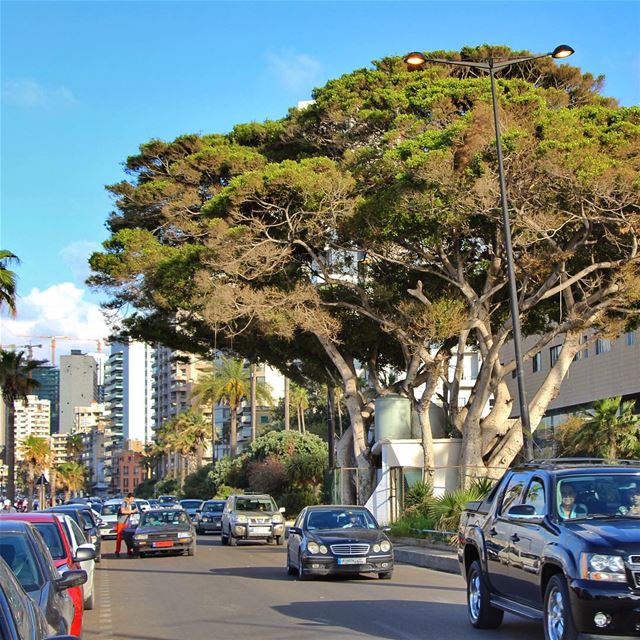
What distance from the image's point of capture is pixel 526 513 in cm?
1027

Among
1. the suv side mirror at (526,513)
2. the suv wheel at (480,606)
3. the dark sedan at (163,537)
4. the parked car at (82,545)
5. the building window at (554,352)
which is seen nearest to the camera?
the suv side mirror at (526,513)

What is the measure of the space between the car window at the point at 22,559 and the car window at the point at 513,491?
5369 millimetres

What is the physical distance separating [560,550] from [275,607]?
6672mm

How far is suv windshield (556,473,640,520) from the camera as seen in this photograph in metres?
10.3

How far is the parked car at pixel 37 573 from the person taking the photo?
7.55 meters

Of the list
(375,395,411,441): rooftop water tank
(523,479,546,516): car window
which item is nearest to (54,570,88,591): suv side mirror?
(523,479,546,516): car window

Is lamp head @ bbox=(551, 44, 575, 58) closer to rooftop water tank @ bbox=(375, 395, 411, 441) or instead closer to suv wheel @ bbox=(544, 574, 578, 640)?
suv wheel @ bbox=(544, 574, 578, 640)

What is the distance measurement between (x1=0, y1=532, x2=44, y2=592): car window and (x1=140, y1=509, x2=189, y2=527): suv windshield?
70.3 ft

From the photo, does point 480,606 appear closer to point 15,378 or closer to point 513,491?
point 513,491

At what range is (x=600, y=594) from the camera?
29.2 feet

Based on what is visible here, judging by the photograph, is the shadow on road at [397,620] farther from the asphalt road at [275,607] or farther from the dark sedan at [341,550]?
the dark sedan at [341,550]

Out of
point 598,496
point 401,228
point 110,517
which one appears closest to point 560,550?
point 598,496

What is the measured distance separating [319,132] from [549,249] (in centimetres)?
1005

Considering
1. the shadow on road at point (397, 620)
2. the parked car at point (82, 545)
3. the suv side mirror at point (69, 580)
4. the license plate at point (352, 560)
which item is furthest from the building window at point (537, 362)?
the suv side mirror at point (69, 580)
